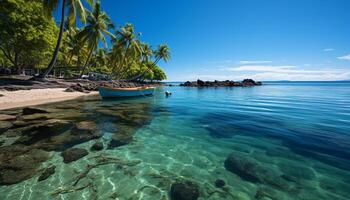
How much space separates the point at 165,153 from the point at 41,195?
139 inches

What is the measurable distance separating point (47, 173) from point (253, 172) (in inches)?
212

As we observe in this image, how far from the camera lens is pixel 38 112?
11977mm

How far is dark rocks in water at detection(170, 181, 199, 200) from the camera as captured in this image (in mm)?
4047

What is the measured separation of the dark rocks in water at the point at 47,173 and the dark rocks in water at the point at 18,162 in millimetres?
239

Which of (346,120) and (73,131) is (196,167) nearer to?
(73,131)

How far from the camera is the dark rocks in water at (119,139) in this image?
717 cm

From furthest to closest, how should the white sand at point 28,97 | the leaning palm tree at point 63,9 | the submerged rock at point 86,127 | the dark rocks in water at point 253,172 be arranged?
1. the leaning palm tree at point 63,9
2. the white sand at point 28,97
3. the submerged rock at point 86,127
4. the dark rocks in water at point 253,172

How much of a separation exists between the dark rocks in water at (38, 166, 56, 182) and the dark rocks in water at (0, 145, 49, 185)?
0.24 metres

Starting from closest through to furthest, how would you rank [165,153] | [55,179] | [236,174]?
[55,179]
[236,174]
[165,153]

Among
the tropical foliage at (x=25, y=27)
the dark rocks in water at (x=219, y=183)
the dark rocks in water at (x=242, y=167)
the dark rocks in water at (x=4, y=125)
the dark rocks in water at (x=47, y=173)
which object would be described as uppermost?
the tropical foliage at (x=25, y=27)

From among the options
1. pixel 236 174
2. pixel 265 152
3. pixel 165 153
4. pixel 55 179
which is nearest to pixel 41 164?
pixel 55 179

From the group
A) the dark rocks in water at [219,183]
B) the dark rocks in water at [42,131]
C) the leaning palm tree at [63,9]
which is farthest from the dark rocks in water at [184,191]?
the leaning palm tree at [63,9]

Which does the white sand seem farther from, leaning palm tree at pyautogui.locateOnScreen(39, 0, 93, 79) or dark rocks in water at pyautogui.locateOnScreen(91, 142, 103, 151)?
dark rocks in water at pyautogui.locateOnScreen(91, 142, 103, 151)

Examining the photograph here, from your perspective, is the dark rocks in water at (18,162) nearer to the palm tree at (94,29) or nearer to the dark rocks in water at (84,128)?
the dark rocks in water at (84,128)
